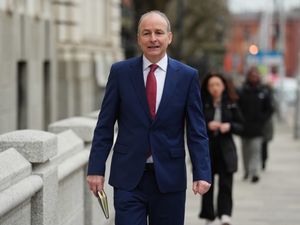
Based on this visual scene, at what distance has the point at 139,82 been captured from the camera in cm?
587

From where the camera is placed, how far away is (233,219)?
11297 mm

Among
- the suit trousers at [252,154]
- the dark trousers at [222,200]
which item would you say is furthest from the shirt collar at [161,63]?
the suit trousers at [252,154]

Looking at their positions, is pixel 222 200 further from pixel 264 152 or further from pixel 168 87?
pixel 264 152

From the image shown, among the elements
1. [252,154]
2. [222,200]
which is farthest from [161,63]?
[252,154]

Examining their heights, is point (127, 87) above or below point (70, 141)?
above

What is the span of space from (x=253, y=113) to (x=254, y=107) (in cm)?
11

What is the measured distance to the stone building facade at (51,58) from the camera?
50.9 ft

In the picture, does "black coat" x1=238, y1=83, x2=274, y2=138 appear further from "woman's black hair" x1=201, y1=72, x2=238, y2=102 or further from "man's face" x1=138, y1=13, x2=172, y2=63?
"man's face" x1=138, y1=13, x2=172, y2=63

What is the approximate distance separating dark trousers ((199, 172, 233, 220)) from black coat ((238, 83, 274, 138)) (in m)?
5.43

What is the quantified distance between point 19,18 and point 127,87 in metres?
10.7

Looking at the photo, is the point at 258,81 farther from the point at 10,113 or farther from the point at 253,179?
the point at 10,113

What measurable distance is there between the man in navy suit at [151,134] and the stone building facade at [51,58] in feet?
29.6

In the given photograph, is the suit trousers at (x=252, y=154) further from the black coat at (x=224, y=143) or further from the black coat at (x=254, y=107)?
the black coat at (x=224, y=143)

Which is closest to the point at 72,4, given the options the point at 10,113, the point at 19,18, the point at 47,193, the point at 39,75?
the point at 39,75
